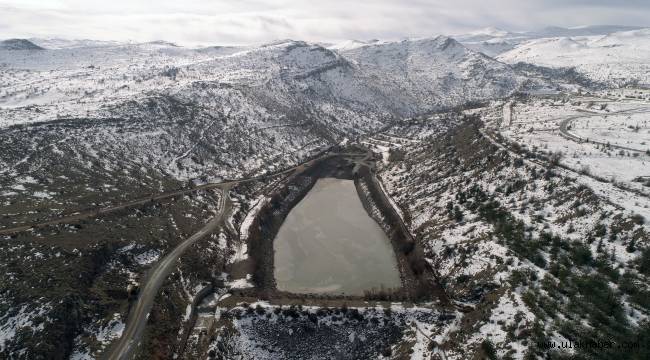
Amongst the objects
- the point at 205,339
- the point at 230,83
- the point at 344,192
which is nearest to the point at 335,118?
the point at 230,83

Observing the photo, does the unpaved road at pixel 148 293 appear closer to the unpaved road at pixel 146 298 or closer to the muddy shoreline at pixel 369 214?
the unpaved road at pixel 146 298

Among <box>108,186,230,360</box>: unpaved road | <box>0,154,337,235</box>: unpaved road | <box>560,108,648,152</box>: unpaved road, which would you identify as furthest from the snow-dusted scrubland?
<box>0,154,337,235</box>: unpaved road

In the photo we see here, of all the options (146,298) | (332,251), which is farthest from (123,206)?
(332,251)

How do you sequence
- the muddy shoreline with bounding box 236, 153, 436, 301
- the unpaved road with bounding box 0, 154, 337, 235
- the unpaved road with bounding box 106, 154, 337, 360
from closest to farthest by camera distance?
1. the unpaved road with bounding box 106, 154, 337, 360
2. the muddy shoreline with bounding box 236, 153, 436, 301
3. the unpaved road with bounding box 0, 154, 337, 235

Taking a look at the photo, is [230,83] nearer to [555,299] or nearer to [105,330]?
[105,330]

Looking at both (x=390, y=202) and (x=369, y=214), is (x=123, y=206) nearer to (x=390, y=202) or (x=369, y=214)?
(x=369, y=214)

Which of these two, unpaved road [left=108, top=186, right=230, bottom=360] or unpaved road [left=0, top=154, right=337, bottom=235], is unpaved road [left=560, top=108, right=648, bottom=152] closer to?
unpaved road [left=0, top=154, right=337, bottom=235]

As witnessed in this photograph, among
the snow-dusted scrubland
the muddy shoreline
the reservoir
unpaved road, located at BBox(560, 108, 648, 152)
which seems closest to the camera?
the snow-dusted scrubland

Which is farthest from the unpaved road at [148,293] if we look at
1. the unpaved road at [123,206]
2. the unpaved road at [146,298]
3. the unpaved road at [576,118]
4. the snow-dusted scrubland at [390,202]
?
the unpaved road at [576,118]
